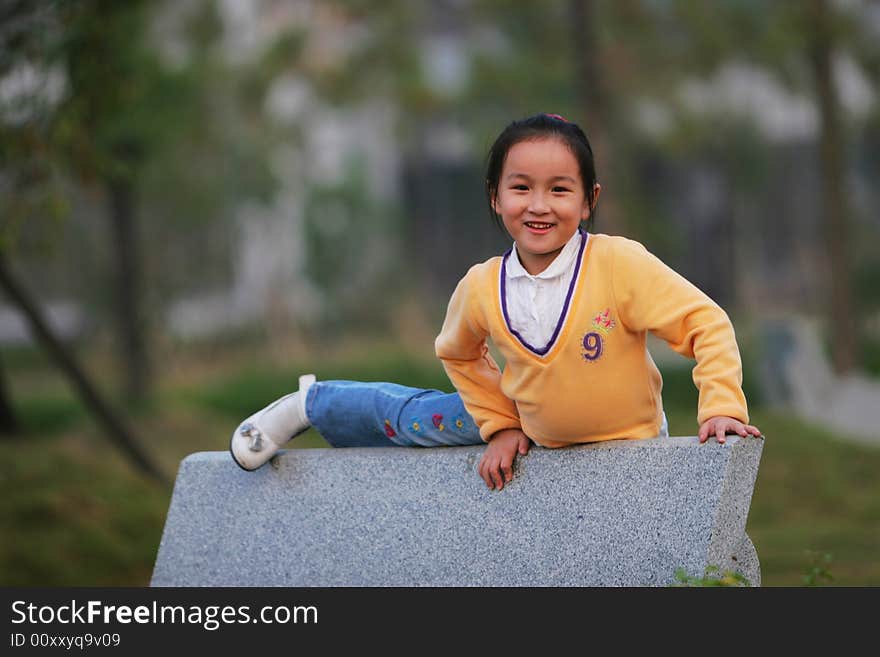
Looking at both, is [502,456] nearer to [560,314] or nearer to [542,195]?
[560,314]

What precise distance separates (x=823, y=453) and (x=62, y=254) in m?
8.04

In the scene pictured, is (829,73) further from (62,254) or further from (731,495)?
(731,495)

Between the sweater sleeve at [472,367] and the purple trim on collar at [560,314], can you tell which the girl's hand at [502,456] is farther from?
the purple trim on collar at [560,314]

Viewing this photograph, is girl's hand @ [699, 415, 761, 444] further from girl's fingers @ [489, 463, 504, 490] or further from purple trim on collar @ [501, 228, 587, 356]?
girl's fingers @ [489, 463, 504, 490]

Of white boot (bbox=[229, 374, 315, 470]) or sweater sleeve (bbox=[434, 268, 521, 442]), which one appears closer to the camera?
sweater sleeve (bbox=[434, 268, 521, 442])

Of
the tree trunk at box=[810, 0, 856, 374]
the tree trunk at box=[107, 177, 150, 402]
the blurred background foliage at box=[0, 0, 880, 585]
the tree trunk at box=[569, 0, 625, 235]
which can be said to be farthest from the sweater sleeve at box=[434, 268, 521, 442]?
the tree trunk at box=[810, 0, 856, 374]

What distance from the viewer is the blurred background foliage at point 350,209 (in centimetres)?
634

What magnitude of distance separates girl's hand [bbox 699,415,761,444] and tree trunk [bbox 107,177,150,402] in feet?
24.5

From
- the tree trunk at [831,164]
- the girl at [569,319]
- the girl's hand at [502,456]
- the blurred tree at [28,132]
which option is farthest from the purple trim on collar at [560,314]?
the tree trunk at [831,164]

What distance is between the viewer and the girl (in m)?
2.56

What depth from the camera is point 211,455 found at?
3270 millimetres

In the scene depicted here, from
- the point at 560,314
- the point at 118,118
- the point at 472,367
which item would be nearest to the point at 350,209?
the point at 118,118

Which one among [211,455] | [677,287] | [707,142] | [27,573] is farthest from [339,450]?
[707,142]

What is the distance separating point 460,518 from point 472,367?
1.11 ft
